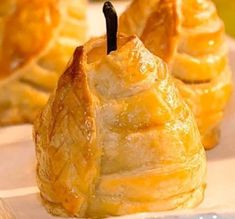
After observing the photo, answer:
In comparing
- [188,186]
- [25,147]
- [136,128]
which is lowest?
[25,147]

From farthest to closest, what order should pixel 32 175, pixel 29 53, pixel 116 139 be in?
pixel 29 53
pixel 32 175
pixel 116 139

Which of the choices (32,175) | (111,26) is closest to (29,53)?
(32,175)

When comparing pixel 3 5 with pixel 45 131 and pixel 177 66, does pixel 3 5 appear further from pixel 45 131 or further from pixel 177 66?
pixel 45 131

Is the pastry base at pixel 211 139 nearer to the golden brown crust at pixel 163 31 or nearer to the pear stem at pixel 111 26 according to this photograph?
the golden brown crust at pixel 163 31

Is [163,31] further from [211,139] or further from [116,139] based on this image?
[116,139]

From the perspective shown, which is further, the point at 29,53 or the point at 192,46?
the point at 29,53

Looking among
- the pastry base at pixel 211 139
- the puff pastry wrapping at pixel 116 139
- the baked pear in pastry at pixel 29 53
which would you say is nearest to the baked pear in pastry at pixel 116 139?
the puff pastry wrapping at pixel 116 139

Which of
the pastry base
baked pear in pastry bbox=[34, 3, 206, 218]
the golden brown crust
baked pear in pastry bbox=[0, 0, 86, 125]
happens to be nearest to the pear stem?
baked pear in pastry bbox=[34, 3, 206, 218]

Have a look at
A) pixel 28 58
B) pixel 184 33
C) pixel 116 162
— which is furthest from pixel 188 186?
pixel 28 58
